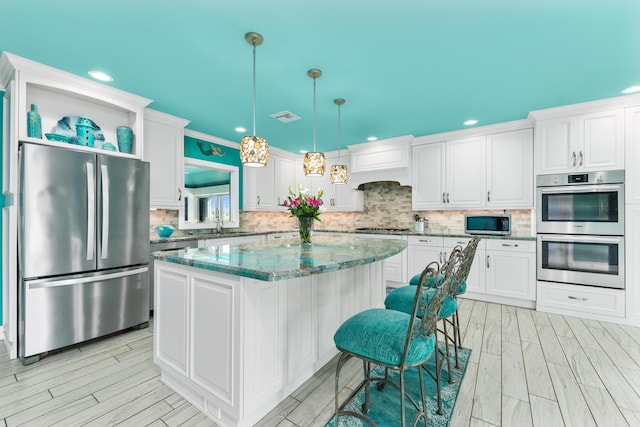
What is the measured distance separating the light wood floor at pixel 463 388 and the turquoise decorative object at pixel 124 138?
1.99 metres

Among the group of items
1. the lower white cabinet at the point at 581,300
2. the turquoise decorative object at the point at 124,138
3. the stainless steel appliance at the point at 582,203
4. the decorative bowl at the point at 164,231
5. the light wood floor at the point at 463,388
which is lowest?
the light wood floor at the point at 463,388

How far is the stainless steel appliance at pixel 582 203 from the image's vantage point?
3.21 m

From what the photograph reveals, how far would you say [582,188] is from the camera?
3367 millimetres

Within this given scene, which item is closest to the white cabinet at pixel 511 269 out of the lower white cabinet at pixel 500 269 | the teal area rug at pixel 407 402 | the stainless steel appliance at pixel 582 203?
the lower white cabinet at pixel 500 269

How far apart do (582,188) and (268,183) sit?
4.69 meters

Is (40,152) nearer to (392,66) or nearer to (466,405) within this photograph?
(392,66)

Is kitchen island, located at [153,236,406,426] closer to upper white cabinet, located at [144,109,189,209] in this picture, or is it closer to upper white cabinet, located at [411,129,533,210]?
upper white cabinet, located at [144,109,189,209]

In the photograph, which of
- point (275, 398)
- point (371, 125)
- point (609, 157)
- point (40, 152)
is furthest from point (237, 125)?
point (609, 157)

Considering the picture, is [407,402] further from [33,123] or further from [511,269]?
[33,123]

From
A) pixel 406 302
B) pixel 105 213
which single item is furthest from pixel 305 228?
pixel 105 213

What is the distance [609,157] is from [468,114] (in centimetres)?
162

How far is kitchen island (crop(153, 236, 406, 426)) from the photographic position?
152cm

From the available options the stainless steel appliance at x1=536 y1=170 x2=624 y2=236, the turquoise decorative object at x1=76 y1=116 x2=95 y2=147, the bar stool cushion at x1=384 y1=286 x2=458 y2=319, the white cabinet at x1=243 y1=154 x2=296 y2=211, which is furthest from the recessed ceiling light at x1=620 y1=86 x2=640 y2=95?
the turquoise decorative object at x1=76 y1=116 x2=95 y2=147

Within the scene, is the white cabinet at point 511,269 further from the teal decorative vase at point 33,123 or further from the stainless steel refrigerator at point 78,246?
the teal decorative vase at point 33,123
